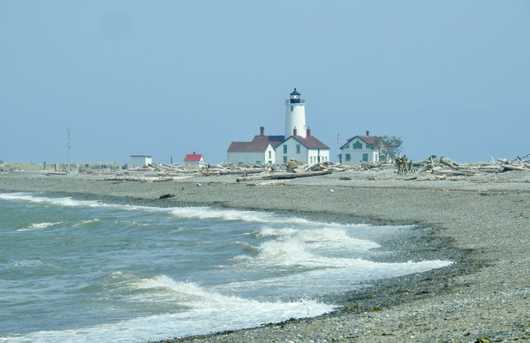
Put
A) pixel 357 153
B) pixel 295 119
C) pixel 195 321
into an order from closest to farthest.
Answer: pixel 195 321, pixel 357 153, pixel 295 119

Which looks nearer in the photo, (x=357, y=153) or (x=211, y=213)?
(x=211, y=213)

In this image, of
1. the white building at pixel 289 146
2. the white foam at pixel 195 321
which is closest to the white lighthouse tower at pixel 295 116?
the white building at pixel 289 146

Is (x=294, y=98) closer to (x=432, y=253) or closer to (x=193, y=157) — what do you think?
(x=193, y=157)

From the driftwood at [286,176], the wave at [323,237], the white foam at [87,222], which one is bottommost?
the white foam at [87,222]

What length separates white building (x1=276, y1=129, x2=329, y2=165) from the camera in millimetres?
76438

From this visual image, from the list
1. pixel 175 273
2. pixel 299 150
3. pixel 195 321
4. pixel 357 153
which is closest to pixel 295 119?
pixel 299 150

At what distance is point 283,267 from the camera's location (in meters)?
18.3

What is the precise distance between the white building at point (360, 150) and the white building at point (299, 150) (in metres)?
2.14

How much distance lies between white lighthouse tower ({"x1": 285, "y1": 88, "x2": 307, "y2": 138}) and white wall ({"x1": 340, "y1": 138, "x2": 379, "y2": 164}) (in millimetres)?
4126

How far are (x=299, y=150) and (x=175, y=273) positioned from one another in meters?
58.6

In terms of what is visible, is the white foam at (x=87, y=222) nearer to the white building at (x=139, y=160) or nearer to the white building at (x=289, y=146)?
the white building at (x=289, y=146)

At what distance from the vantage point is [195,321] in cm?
1270

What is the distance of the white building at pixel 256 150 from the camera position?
78125mm

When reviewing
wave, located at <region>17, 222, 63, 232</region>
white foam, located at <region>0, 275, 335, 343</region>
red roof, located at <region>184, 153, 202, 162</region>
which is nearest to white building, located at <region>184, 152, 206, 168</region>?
red roof, located at <region>184, 153, 202, 162</region>
